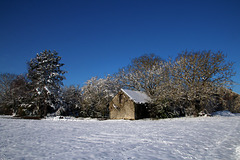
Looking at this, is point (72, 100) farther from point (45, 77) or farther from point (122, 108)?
point (122, 108)

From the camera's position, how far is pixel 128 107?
83.0 ft

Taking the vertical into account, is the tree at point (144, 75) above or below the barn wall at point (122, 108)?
above

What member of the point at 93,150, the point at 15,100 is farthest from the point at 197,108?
the point at 15,100

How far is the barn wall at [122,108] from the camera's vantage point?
2486 cm

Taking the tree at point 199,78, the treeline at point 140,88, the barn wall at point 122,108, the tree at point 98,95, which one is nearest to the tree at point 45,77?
the treeline at point 140,88

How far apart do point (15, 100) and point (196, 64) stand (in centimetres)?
3921

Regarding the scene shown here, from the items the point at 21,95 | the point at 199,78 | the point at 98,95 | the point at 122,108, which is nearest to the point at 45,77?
the point at 21,95

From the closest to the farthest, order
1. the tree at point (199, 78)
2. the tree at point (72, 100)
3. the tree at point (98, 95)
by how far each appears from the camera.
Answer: the tree at point (199, 78), the tree at point (98, 95), the tree at point (72, 100)

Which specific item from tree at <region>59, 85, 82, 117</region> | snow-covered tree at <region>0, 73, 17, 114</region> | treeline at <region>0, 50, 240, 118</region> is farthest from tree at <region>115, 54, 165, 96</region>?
snow-covered tree at <region>0, 73, 17, 114</region>

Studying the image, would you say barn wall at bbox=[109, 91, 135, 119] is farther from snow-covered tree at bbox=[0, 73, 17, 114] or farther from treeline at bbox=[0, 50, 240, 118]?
snow-covered tree at bbox=[0, 73, 17, 114]

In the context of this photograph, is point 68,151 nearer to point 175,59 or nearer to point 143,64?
point 175,59

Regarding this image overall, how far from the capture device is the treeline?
2250cm

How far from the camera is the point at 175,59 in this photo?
25.6 metres

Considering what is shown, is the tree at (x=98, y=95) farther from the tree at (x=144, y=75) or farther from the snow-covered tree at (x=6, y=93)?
the snow-covered tree at (x=6, y=93)
